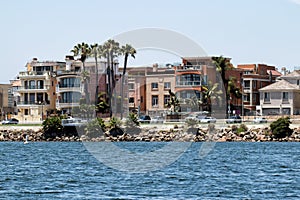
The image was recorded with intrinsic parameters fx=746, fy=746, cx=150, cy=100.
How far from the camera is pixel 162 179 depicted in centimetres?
4097

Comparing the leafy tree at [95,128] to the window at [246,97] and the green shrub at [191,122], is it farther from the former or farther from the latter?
the window at [246,97]

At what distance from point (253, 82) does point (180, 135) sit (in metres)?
32.6

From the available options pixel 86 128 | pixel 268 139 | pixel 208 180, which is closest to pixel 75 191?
pixel 208 180

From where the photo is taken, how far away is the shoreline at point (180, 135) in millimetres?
85938

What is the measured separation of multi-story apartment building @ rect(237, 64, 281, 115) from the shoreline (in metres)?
26.8

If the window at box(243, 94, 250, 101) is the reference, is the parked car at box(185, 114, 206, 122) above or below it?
below

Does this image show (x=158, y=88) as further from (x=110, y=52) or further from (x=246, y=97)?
(x=246, y=97)

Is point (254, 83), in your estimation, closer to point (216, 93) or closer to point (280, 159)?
point (216, 93)

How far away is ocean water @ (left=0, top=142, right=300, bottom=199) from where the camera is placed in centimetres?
3459

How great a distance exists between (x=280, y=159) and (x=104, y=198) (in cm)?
2605

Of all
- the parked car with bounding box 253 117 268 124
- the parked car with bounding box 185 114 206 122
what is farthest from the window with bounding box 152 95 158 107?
the parked car with bounding box 253 117 268 124

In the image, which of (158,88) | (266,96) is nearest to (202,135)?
(266,96)

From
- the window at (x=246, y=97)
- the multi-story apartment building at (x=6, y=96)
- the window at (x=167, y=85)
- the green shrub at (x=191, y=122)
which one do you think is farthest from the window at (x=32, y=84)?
the green shrub at (x=191, y=122)

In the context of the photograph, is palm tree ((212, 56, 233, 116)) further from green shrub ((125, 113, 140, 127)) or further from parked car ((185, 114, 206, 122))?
green shrub ((125, 113, 140, 127))
